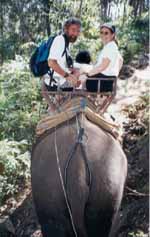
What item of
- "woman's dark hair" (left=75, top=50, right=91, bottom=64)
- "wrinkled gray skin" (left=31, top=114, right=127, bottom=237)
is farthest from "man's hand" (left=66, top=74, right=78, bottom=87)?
"woman's dark hair" (left=75, top=50, right=91, bottom=64)

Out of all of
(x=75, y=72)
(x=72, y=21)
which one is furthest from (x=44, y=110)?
(x=72, y=21)

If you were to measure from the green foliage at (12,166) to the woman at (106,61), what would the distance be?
108 inches

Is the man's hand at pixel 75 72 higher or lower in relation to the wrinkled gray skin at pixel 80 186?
higher

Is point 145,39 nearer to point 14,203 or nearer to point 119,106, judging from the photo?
point 119,106

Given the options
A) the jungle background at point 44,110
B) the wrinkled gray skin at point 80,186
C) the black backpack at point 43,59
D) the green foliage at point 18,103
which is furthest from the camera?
the green foliage at point 18,103

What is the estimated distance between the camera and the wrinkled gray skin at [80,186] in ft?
13.3

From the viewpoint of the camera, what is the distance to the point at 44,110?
29.3ft

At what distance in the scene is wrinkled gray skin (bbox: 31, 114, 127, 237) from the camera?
4.06 meters

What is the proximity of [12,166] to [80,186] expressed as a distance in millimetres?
3638

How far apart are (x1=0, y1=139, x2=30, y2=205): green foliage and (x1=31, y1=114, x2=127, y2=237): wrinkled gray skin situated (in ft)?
9.91

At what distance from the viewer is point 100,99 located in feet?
16.1

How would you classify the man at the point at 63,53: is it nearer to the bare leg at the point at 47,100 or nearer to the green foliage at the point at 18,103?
the bare leg at the point at 47,100

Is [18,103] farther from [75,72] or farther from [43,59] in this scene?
[75,72]

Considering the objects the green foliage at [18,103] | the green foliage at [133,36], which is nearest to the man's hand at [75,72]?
the green foliage at [18,103]
